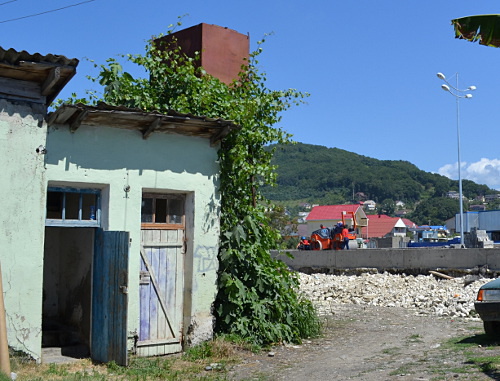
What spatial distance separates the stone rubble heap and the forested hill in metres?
121

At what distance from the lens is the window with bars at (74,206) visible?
949cm

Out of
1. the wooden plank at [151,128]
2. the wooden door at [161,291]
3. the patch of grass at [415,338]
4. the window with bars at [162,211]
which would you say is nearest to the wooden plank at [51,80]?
the wooden plank at [151,128]

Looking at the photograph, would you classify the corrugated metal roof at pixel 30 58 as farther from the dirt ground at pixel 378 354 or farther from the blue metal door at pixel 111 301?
the dirt ground at pixel 378 354

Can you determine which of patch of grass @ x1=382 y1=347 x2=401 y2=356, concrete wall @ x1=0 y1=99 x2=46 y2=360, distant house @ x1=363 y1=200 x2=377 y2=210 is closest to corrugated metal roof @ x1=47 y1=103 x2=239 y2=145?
concrete wall @ x1=0 y1=99 x2=46 y2=360

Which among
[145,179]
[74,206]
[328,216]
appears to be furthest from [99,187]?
[328,216]

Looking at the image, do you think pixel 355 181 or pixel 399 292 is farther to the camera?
pixel 355 181

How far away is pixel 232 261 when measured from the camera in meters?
11.0

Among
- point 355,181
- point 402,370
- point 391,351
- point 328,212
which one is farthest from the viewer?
point 355,181

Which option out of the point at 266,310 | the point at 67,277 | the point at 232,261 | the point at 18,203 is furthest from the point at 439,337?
the point at 18,203

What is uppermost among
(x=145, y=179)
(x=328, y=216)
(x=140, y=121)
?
(x=328, y=216)

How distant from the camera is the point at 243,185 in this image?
1142cm

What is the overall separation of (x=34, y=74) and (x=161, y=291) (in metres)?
4.12

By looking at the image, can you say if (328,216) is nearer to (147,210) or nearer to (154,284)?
(147,210)

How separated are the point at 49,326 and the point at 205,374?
3694 millimetres
